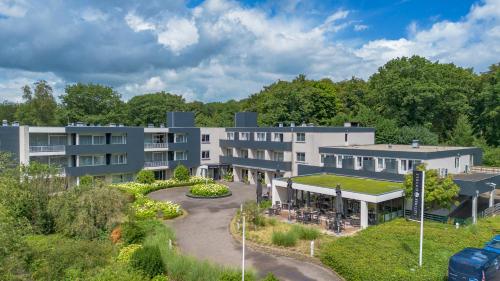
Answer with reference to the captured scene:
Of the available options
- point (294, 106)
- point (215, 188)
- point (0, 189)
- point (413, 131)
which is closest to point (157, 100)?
point (294, 106)

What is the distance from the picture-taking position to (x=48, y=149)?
39188 mm

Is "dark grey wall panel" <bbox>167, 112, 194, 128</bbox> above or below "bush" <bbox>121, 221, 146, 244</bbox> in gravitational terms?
above

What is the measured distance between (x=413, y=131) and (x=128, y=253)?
4019 centimetres

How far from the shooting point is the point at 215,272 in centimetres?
1631

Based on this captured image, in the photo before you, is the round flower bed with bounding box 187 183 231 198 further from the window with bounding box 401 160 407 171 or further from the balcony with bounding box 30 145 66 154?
the window with bounding box 401 160 407 171

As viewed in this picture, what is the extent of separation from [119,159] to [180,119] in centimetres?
1023

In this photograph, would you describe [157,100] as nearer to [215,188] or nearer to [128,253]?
[215,188]

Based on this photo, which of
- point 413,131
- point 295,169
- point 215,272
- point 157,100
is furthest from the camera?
point 157,100

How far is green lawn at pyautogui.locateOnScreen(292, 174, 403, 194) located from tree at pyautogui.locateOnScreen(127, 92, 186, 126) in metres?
53.2

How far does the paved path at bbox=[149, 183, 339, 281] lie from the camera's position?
1878 cm

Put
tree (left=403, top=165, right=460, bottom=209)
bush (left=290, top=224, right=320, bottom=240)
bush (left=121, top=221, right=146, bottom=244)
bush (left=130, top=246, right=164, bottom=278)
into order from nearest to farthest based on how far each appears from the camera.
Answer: bush (left=130, top=246, right=164, bottom=278), bush (left=121, top=221, right=146, bottom=244), bush (left=290, top=224, right=320, bottom=240), tree (left=403, top=165, right=460, bottom=209)

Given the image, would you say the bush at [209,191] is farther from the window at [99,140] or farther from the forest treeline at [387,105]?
the forest treeline at [387,105]

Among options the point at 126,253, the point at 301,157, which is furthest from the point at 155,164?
the point at 126,253

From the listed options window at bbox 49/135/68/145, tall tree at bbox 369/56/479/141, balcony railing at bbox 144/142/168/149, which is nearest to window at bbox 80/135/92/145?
window at bbox 49/135/68/145
